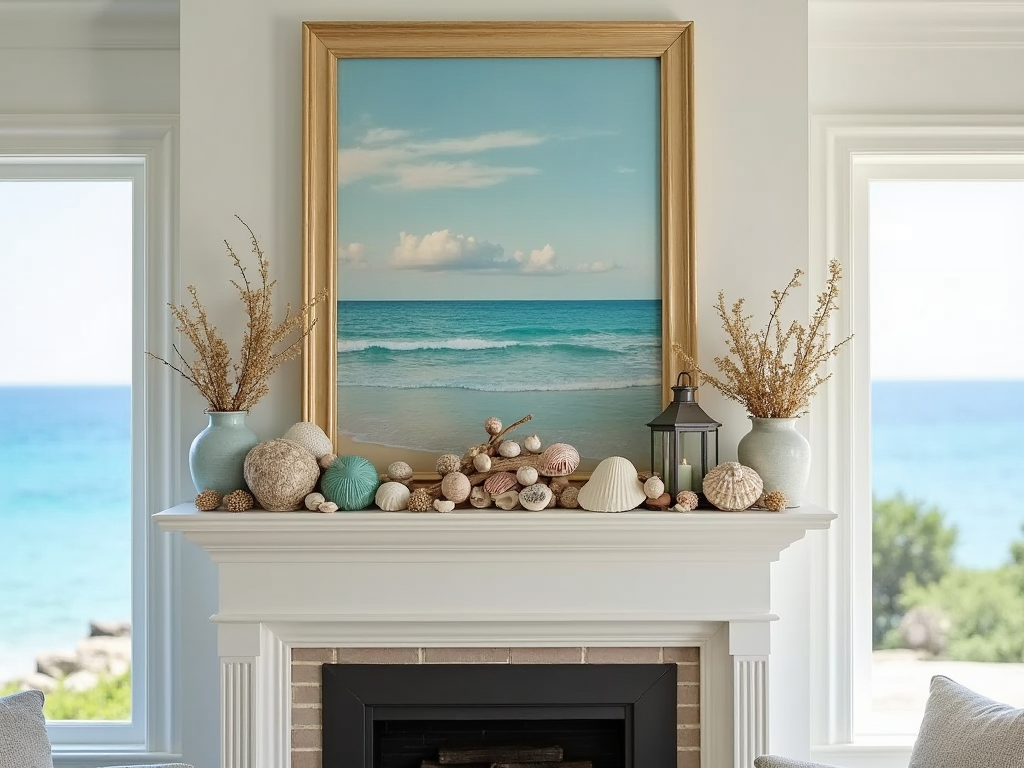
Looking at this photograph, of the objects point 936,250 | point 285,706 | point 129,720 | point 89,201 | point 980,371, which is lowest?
point 129,720

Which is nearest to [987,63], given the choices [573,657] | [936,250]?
[936,250]

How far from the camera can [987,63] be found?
7.49ft

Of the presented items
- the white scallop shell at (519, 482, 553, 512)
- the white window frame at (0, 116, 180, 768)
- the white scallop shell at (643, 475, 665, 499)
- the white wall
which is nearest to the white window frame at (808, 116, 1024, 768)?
the white wall

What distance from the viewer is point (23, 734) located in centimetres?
153

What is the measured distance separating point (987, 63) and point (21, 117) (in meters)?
2.73

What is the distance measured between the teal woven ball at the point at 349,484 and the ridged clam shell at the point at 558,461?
15.6 inches

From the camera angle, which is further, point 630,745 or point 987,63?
point 987,63

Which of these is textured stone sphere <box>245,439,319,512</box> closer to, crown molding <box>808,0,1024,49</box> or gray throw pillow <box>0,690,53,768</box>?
gray throw pillow <box>0,690,53,768</box>

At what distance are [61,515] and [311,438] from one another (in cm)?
104

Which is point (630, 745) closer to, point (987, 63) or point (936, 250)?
point (936, 250)

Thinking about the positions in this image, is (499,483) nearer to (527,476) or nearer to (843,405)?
(527,476)

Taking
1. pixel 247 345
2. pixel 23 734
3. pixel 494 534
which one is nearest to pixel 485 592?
pixel 494 534

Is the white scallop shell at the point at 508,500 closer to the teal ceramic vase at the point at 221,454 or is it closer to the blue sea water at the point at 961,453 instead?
the teal ceramic vase at the point at 221,454

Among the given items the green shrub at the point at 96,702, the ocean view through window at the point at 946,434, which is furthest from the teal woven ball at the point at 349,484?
the ocean view through window at the point at 946,434
